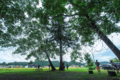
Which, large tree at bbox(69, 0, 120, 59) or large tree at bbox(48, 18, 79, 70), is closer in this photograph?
large tree at bbox(69, 0, 120, 59)

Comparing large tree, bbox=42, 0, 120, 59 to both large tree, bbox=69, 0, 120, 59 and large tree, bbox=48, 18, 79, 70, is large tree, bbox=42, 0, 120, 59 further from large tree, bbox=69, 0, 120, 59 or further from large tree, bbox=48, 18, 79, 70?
large tree, bbox=48, 18, 79, 70

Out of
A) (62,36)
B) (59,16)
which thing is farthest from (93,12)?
(62,36)

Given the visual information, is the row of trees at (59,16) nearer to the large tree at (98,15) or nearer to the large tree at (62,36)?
the large tree at (98,15)

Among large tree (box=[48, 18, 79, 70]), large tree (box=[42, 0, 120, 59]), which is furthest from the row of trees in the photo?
large tree (box=[48, 18, 79, 70])

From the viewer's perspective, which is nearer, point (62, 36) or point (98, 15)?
point (98, 15)

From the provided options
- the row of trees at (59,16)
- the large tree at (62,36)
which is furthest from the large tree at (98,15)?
the large tree at (62,36)

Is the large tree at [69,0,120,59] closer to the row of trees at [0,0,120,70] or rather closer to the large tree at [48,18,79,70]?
the row of trees at [0,0,120,70]

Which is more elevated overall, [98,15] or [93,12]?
[93,12]

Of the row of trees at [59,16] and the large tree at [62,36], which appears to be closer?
the row of trees at [59,16]

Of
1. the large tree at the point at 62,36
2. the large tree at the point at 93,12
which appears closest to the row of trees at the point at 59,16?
the large tree at the point at 93,12

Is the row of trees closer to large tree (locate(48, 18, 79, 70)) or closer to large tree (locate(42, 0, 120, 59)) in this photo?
large tree (locate(42, 0, 120, 59))

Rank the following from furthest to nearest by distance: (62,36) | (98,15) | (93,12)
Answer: (62,36), (93,12), (98,15)

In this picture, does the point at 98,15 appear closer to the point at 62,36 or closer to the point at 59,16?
the point at 59,16

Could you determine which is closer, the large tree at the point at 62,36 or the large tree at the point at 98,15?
the large tree at the point at 98,15
